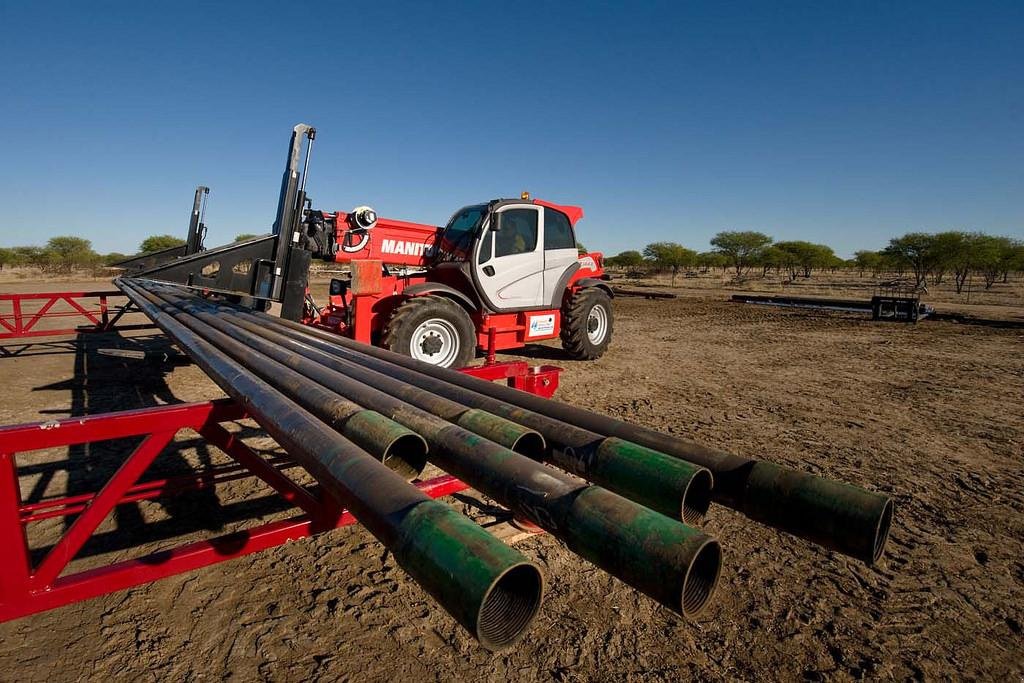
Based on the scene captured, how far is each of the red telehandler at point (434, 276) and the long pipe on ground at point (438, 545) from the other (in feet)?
12.3

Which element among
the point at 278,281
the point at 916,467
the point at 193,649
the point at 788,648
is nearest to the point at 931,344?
the point at 916,467

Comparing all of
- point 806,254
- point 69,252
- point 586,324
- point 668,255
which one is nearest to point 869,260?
point 806,254

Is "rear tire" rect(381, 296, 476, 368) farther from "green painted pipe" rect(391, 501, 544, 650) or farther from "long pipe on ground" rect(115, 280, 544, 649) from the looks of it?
"green painted pipe" rect(391, 501, 544, 650)

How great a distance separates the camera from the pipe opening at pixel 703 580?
115 cm

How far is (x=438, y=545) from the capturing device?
3.48ft

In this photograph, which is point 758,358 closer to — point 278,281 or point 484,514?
point 484,514

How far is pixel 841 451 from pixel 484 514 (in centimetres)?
348

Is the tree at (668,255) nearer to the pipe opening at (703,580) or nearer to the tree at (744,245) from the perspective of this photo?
the tree at (744,245)

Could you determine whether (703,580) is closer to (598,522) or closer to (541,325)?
(598,522)

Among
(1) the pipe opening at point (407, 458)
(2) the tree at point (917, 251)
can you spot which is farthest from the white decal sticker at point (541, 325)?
(2) the tree at point (917, 251)

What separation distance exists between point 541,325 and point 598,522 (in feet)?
22.6

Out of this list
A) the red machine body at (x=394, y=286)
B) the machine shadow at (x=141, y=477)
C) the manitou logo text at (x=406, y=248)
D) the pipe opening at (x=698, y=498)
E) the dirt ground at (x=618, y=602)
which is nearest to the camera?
the pipe opening at (x=698, y=498)

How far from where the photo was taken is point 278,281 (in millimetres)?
4844

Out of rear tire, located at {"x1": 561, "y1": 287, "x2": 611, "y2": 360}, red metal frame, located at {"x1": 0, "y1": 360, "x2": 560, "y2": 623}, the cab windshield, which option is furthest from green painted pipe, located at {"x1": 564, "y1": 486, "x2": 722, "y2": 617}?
rear tire, located at {"x1": 561, "y1": 287, "x2": 611, "y2": 360}
